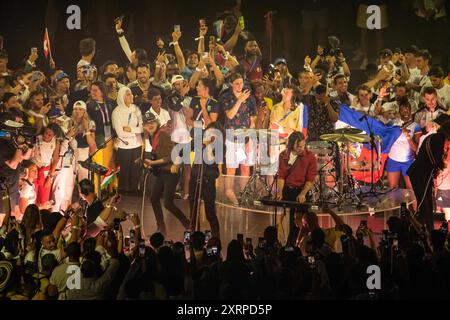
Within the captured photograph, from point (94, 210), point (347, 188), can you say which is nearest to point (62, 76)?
point (94, 210)

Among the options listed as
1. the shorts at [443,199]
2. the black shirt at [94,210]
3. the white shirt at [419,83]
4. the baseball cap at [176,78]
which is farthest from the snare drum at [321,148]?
the black shirt at [94,210]

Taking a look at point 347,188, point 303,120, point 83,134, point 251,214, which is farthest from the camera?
point 83,134

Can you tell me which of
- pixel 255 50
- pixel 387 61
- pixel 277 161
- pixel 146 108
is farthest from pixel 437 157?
pixel 146 108

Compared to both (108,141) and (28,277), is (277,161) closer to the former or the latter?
(108,141)

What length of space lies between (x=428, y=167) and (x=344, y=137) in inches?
56.7

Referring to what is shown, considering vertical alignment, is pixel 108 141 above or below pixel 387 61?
below

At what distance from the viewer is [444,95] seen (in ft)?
35.8

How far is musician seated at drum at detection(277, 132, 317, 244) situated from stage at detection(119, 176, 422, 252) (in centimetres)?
26

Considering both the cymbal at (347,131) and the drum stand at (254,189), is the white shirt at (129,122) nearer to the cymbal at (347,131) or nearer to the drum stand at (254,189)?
the drum stand at (254,189)

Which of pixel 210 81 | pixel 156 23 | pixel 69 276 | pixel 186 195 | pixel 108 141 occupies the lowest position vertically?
pixel 69 276

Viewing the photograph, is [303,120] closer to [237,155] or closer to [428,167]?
[237,155]

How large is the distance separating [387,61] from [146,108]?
365 cm

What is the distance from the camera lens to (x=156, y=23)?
11.2m

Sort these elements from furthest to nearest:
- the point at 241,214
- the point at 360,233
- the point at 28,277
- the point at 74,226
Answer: the point at 241,214 → the point at 74,226 → the point at 360,233 → the point at 28,277
